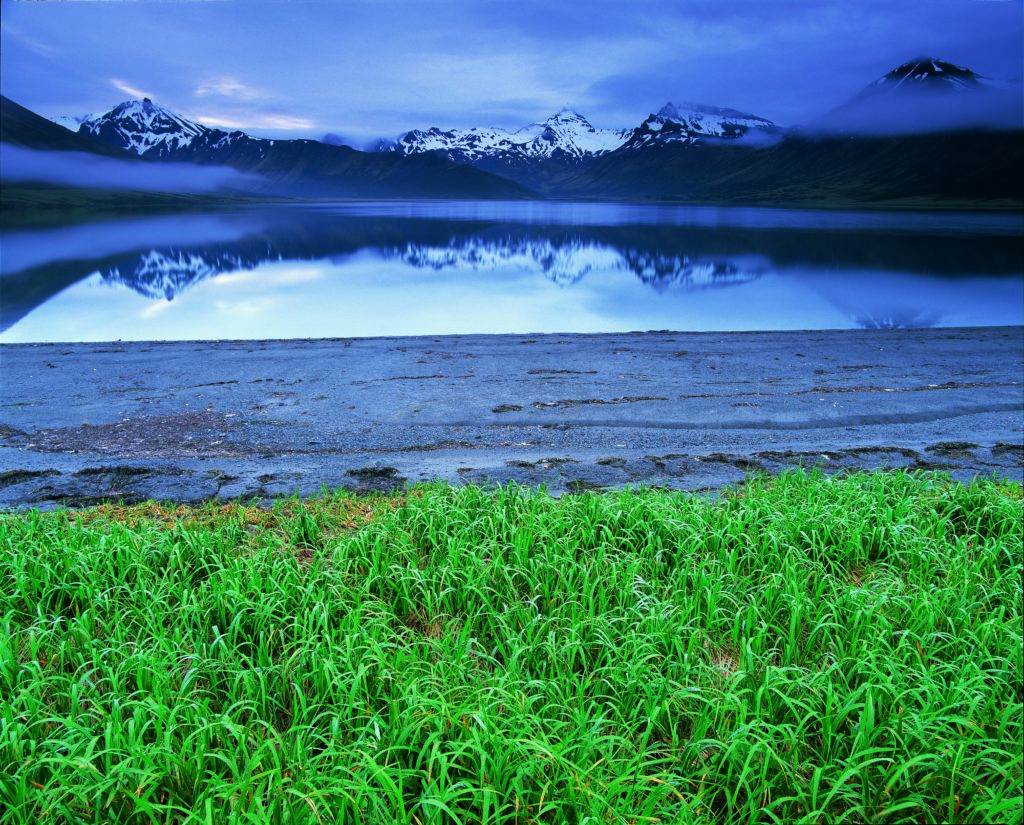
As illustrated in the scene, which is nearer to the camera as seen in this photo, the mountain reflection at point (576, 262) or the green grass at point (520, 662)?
the green grass at point (520, 662)

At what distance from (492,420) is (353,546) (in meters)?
4.28

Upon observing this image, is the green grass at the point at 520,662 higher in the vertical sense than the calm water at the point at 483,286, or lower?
lower

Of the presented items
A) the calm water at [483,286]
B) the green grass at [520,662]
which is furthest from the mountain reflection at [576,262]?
the green grass at [520,662]

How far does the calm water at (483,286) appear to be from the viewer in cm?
2084

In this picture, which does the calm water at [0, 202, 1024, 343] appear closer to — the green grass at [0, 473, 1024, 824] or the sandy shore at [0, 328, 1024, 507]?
the sandy shore at [0, 328, 1024, 507]

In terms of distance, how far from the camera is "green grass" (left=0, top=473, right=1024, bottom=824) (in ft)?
9.73

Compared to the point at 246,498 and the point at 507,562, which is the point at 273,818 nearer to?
the point at 507,562

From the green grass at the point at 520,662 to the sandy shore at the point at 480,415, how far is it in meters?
1.44

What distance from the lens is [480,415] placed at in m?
9.44

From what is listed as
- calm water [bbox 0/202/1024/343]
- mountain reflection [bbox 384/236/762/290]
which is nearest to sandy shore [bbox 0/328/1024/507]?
calm water [bbox 0/202/1024/343]

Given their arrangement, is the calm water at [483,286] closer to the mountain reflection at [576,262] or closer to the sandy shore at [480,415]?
the mountain reflection at [576,262]

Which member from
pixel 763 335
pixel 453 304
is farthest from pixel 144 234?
pixel 763 335

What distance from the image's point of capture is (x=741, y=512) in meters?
5.64

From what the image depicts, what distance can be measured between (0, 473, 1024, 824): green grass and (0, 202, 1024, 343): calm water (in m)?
14.6
